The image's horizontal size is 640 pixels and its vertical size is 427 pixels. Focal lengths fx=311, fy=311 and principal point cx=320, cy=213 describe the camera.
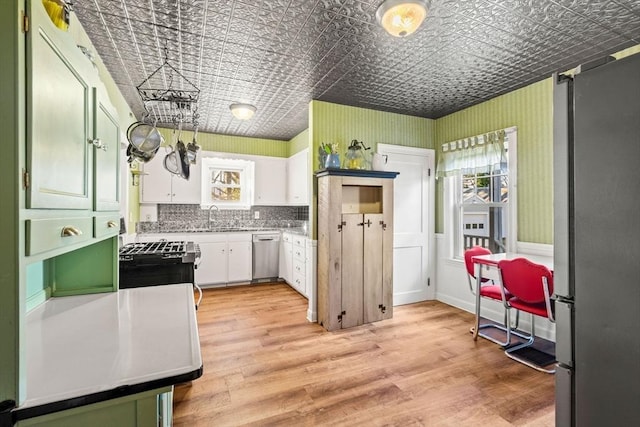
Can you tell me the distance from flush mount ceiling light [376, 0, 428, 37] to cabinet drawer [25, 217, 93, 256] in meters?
1.84

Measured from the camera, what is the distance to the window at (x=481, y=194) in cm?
326

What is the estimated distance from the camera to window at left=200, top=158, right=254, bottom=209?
17.1 ft

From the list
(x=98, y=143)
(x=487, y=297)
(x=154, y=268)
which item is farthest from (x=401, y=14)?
(x=487, y=297)

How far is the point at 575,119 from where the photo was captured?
1.02 metres

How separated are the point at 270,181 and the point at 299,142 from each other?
33.3 inches

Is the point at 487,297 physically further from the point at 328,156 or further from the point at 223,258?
the point at 223,258

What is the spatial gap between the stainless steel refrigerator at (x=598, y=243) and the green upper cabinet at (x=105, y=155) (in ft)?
5.61

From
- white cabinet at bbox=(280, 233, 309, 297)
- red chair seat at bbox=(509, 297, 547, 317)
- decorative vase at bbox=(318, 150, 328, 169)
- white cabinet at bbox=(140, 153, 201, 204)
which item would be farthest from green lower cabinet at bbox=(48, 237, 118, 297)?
white cabinet at bbox=(140, 153, 201, 204)

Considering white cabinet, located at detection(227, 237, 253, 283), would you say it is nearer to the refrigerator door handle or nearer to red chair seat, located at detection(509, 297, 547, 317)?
red chair seat, located at detection(509, 297, 547, 317)

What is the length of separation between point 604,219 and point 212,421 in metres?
2.14

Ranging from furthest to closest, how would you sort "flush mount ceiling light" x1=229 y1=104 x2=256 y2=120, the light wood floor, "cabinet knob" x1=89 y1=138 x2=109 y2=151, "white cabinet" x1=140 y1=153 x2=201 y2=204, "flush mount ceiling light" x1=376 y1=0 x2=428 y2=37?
"white cabinet" x1=140 y1=153 x2=201 y2=204 → "flush mount ceiling light" x1=229 y1=104 x2=256 y2=120 → the light wood floor → "flush mount ceiling light" x1=376 y1=0 x2=428 y2=37 → "cabinet knob" x1=89 y1=138 x2=109 y2=151

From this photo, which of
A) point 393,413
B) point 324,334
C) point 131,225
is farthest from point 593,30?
point 131,225

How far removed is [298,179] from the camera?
4.98 meters

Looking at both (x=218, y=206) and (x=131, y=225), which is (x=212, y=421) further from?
(x=218, y=206)
